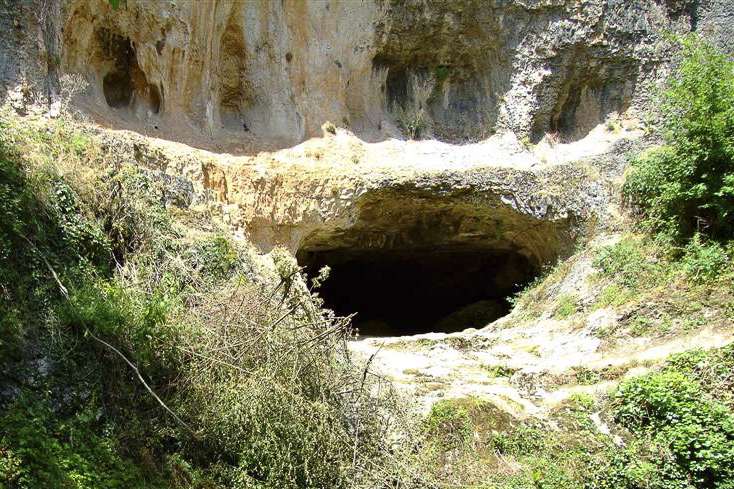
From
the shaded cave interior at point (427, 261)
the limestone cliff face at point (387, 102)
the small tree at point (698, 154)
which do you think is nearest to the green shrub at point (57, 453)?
the limestone cliff face at point (387, 102)

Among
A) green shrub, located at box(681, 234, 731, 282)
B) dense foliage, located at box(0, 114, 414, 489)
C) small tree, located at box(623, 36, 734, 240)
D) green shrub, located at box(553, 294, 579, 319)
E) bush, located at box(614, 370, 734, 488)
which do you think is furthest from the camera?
green shrub, located at box(553, 294, 579, 319)

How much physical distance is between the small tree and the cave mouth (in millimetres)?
4012

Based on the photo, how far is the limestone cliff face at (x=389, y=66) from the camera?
35.4ft

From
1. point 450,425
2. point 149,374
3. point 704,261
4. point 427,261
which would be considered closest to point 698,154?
point 704,261

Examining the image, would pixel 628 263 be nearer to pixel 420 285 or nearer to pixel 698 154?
pixel 698 154

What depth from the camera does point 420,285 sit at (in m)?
16.9

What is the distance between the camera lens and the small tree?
9234 millimetres

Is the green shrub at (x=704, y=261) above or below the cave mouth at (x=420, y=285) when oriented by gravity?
above

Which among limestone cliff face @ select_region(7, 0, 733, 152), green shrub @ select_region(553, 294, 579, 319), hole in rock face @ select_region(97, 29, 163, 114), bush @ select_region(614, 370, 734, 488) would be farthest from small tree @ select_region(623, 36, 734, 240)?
hole in rock face @ select_region(97, 29, 163, 114)

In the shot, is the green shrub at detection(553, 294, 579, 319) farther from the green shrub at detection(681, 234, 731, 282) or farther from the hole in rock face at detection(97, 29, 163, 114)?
the hole in rock face at detection(97, 29, 163, 114)

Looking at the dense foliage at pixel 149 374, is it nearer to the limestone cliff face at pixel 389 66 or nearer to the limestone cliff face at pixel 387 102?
the limestone cliff face at pixel 387 102

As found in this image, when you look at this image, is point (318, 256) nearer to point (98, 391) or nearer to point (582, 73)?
point (582, 73)

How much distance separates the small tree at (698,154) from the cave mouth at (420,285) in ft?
13.2

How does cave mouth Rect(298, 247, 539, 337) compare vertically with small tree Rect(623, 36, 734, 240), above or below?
below
